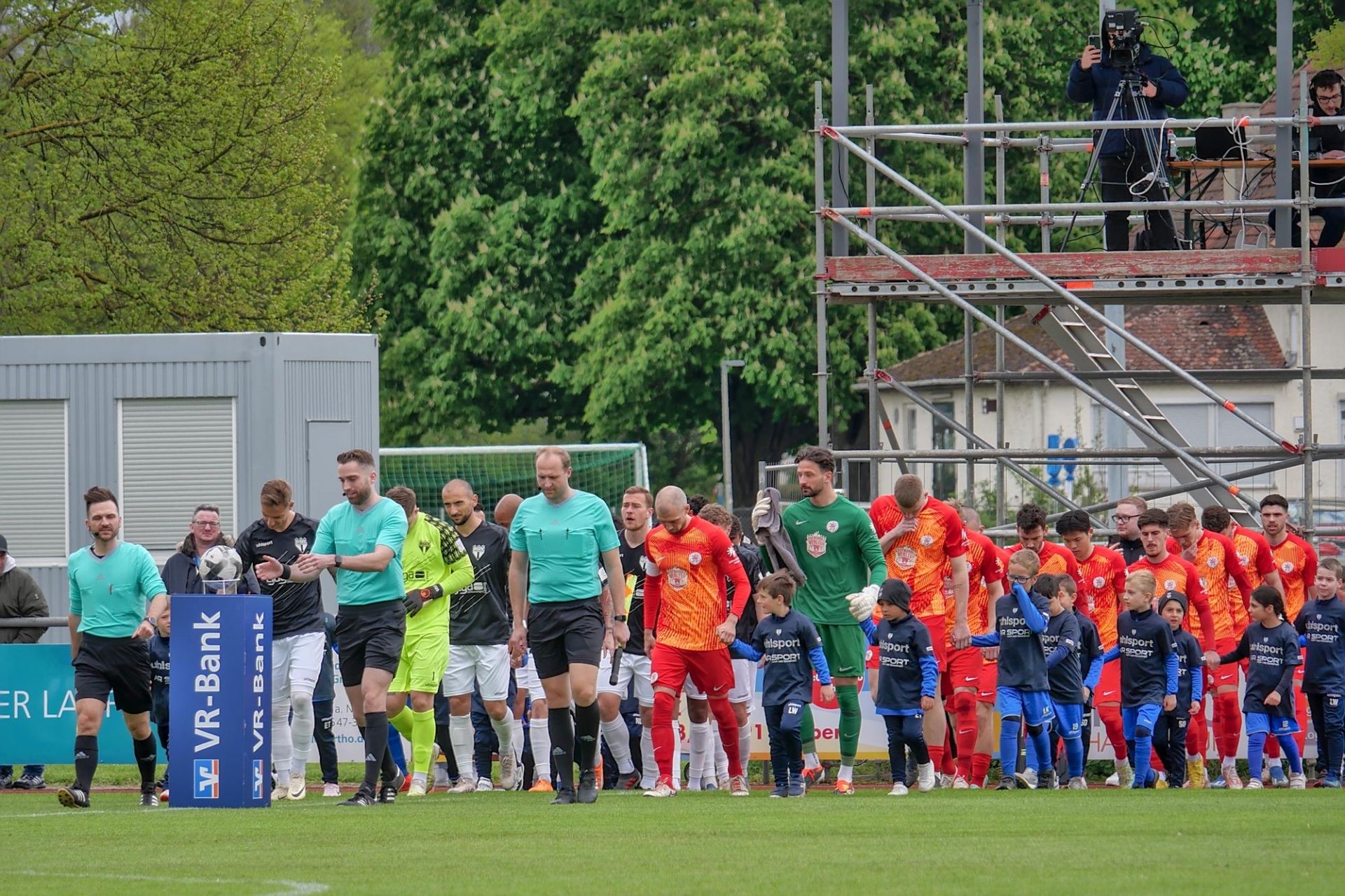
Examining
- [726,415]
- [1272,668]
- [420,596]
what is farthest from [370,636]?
[726,415]

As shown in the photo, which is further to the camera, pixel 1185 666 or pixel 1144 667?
pixel 1185 666

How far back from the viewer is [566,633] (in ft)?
44.1

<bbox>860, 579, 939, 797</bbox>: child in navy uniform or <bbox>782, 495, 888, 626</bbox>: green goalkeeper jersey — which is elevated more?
<bbox>782, 495, 888, 626</bbox>: green goalkeeper jersey

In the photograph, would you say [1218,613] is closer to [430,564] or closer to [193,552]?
[430,564]

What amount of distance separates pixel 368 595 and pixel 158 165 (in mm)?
17347

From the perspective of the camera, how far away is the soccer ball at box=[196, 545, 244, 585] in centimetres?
1357

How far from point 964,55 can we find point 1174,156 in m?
19.3

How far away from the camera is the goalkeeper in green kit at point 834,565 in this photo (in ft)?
46.7

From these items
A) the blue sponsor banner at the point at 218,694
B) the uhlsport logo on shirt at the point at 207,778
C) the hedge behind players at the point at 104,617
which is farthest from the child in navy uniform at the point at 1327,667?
the hedge behind players at the point at 104,617

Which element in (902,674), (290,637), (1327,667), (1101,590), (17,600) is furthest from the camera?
(17,600)

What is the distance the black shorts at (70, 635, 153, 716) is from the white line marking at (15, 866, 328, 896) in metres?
4.35

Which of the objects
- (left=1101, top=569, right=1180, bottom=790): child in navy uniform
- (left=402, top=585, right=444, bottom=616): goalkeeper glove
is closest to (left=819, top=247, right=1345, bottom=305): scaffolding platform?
(left=1101, top=569, right=1180, bottom=790): child in navy uniform

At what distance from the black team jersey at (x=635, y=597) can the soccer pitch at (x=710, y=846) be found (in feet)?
6.49

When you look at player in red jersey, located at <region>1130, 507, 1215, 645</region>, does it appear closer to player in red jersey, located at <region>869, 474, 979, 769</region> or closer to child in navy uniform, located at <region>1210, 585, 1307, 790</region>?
child in navy uniform, located at <region>1210, 585, 1307, 790</region>
